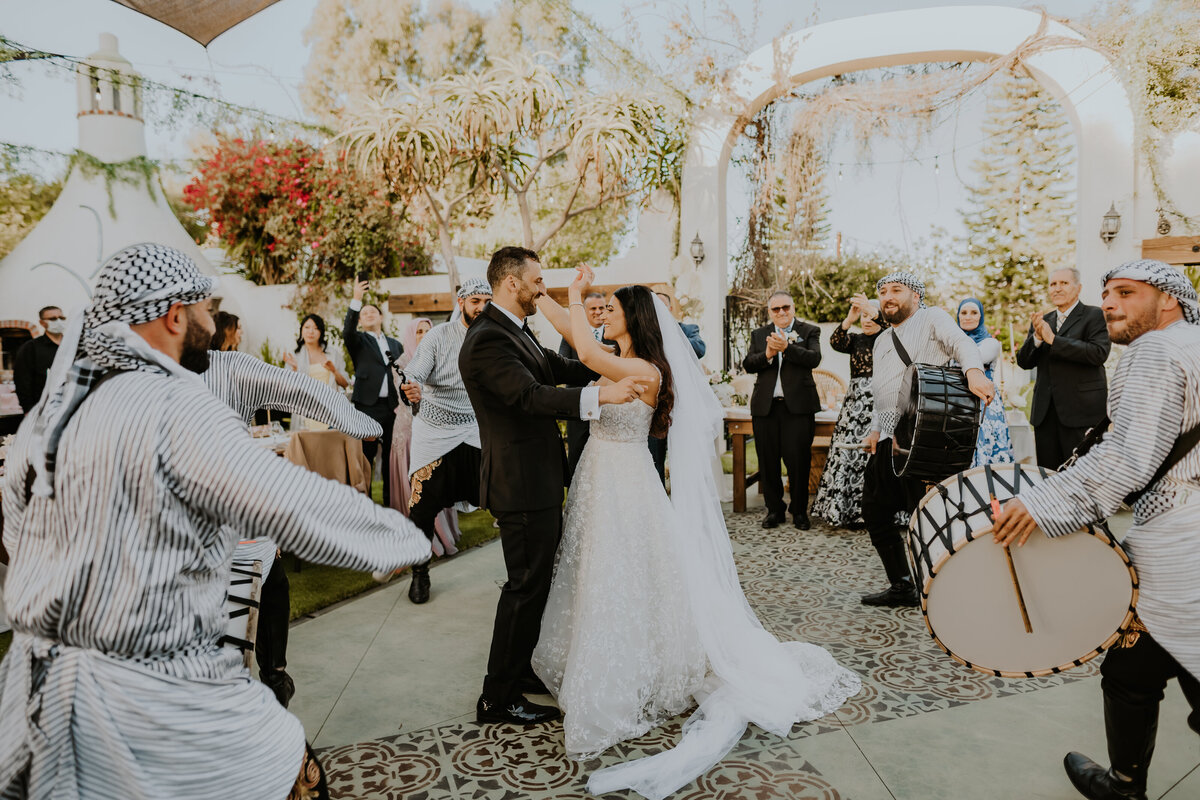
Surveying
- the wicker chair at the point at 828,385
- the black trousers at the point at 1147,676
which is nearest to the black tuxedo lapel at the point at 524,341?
the black trousers at the point at 1147,676

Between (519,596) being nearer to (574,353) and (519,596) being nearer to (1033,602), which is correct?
(1033,602)

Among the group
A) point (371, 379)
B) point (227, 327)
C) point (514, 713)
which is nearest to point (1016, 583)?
point (514, 713)

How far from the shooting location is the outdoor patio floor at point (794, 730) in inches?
95.9

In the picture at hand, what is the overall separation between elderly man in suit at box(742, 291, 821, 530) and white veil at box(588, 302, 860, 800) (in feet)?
8.58

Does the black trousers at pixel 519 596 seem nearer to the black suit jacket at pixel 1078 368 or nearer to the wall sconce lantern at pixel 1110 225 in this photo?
the black suit jacket at pixel 1078 368

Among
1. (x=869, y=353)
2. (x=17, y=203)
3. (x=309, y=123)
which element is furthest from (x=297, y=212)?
(x=869, y=353)

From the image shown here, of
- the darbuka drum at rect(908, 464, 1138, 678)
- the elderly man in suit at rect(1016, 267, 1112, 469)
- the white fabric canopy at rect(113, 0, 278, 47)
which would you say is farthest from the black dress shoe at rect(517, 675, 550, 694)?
the white fabric canopy at rect(113, 0, 278, 47)

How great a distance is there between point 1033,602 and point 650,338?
172 cm

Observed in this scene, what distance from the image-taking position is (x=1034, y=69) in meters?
7.93

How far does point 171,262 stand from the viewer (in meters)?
1.33

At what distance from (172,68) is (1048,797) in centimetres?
1409

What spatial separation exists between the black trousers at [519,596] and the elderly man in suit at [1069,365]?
3.94 m

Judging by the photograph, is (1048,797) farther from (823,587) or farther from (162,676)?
(162,676)

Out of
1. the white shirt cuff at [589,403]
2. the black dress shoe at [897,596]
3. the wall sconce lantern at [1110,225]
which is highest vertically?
the wall sconce lantern at [1110,225]
